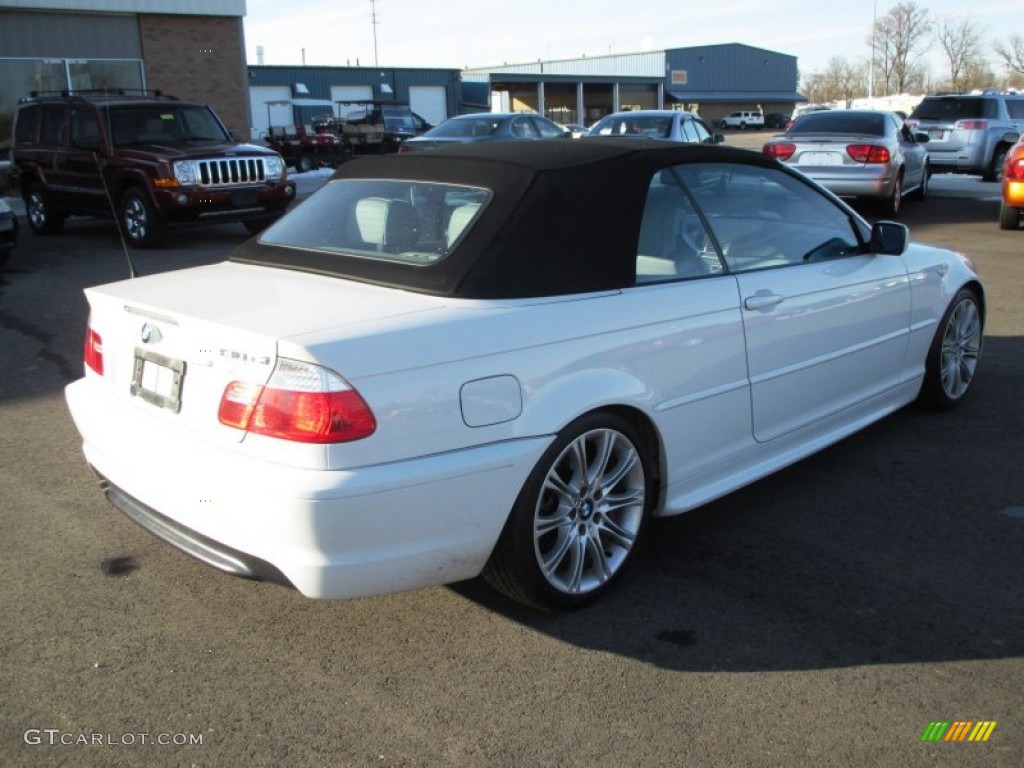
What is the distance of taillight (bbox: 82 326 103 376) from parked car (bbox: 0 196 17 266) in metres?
8.21

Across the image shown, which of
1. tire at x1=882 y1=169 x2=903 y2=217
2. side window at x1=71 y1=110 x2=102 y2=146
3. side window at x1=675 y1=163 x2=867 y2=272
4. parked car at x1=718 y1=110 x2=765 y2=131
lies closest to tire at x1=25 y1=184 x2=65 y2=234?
side window at x1=71 y1=110 x2=102 y2=146

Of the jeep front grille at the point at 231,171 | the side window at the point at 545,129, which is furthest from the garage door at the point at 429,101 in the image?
the jeep front grille at the point at 231,171

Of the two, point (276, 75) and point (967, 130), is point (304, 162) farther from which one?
point (276, 75)

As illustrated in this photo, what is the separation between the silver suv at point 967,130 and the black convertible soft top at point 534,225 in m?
16.6

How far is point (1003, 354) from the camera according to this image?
6805mm

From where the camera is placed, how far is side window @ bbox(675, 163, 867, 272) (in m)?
4.05

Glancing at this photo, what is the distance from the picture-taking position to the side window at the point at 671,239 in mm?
3701

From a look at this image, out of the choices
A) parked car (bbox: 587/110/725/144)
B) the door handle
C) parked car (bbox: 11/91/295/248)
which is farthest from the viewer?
parked car (bbox: 587/110/725/144)

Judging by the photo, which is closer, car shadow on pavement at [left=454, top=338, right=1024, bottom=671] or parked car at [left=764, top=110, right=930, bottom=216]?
car shadow on pavement at [left=454, top=338, right=1024, bottom=671]

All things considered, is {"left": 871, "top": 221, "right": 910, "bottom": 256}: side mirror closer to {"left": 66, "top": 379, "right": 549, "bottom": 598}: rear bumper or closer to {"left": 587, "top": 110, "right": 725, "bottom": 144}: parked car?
{"left": 66, "top": 379, "right": 549, "bottom": 598}: rear bumper

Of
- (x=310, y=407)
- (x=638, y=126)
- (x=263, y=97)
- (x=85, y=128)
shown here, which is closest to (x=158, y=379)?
(x=310, y=407)

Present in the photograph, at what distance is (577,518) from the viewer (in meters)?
3.37

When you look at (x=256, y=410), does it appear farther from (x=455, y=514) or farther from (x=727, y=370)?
(x=727, y=370)

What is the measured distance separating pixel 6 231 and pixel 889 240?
958cm
